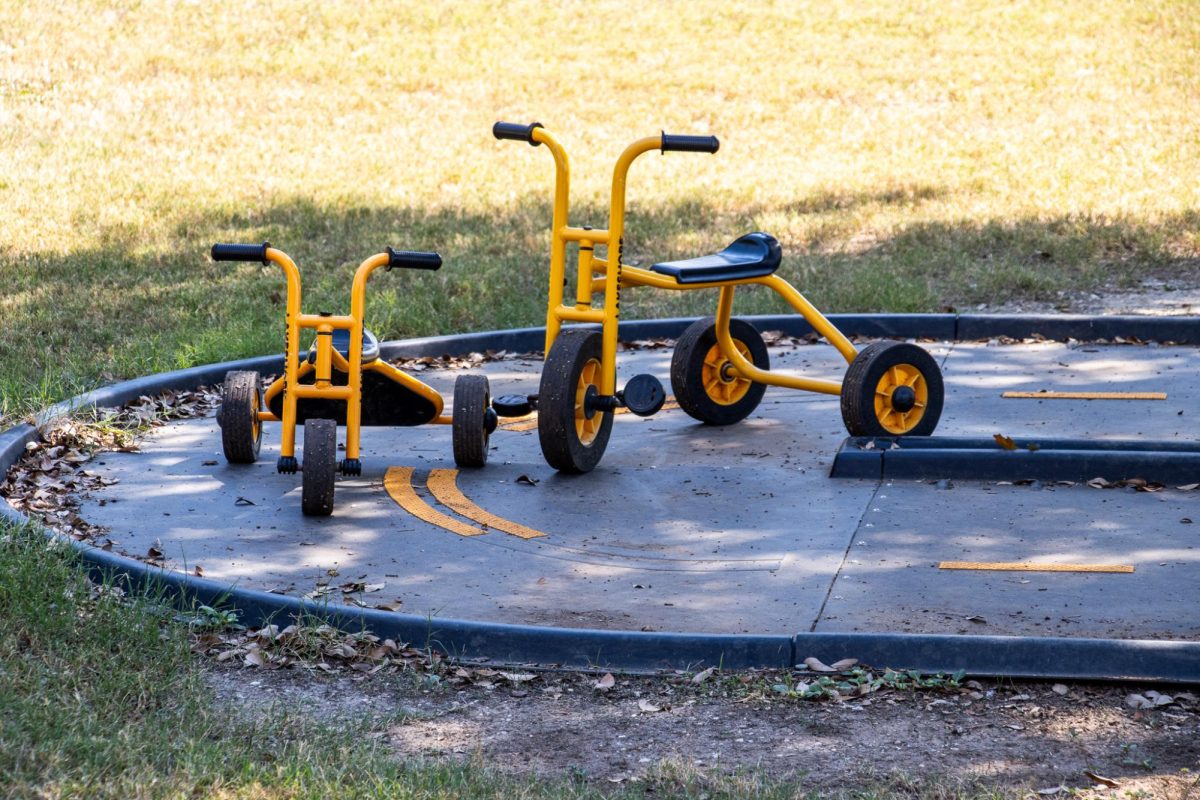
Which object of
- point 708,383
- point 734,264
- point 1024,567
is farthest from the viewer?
point 708,383

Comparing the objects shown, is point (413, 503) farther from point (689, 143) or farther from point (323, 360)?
point (689, 143)

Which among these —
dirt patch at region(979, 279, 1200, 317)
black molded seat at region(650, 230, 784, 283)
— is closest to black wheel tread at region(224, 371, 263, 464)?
black molded seat at region(650, 230, 784, 283)

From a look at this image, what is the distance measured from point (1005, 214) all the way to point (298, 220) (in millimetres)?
6310

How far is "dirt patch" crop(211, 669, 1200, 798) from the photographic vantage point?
400cm

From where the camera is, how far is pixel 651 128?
19.1 meters

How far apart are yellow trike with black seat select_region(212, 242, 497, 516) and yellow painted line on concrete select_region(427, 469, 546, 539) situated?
0.15 meters

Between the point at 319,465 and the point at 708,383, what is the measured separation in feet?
7.97

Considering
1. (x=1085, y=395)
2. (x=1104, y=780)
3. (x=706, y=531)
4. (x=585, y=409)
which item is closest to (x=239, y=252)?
(x=585, y=409)

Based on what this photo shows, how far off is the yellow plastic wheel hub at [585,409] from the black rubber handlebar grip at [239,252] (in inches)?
58.2

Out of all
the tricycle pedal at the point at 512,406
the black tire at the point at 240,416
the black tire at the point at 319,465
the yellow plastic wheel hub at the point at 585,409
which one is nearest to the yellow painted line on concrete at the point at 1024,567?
the yellow plastic wheel hub at the point at 585,409

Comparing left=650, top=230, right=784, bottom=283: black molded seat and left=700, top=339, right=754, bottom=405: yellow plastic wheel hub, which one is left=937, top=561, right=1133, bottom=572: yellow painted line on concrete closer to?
left=650, top=230, right=784, bottom=283: black molded seat

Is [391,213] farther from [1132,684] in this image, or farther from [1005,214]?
[1132,684]

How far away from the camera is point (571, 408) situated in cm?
677

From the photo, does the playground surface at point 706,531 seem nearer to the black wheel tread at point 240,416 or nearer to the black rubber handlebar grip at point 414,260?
the black wheel tread at point 240,416
